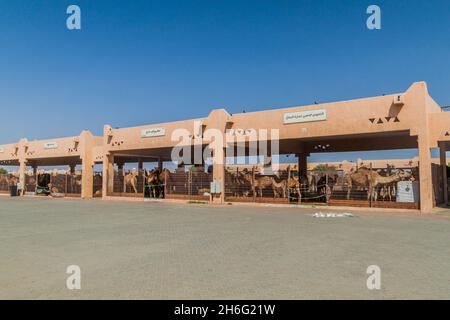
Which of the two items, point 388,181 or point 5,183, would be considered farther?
point 5,183

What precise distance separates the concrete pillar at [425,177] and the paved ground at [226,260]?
17.5 ft

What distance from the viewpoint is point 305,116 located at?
21281mm

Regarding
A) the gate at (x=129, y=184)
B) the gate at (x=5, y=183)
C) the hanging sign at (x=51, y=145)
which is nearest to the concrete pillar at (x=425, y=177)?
the gate at (x=129, y=184)

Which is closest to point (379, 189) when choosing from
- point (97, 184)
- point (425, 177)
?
point (425, 177)

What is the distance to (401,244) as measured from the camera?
898cm

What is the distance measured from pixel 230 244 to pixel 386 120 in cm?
1324

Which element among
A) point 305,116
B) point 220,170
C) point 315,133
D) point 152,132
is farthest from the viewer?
point 152,132

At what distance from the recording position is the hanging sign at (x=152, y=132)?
28.2 metres

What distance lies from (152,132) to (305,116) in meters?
12.9

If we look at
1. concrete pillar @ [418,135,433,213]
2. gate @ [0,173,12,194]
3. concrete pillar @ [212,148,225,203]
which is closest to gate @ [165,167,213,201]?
concrete pillar @ [212,148,225,203]

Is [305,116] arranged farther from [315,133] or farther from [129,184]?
[129,184]

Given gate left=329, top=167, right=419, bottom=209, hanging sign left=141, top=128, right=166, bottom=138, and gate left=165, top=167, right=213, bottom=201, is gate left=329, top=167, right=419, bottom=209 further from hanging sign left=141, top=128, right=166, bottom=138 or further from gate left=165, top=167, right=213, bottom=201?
hanging sign left=141, top=128, right=166, bottom=138

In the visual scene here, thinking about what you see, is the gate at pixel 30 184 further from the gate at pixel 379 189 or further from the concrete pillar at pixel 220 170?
the gate at pixel 379 189

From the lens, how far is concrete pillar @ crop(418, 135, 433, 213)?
56.9 ft
